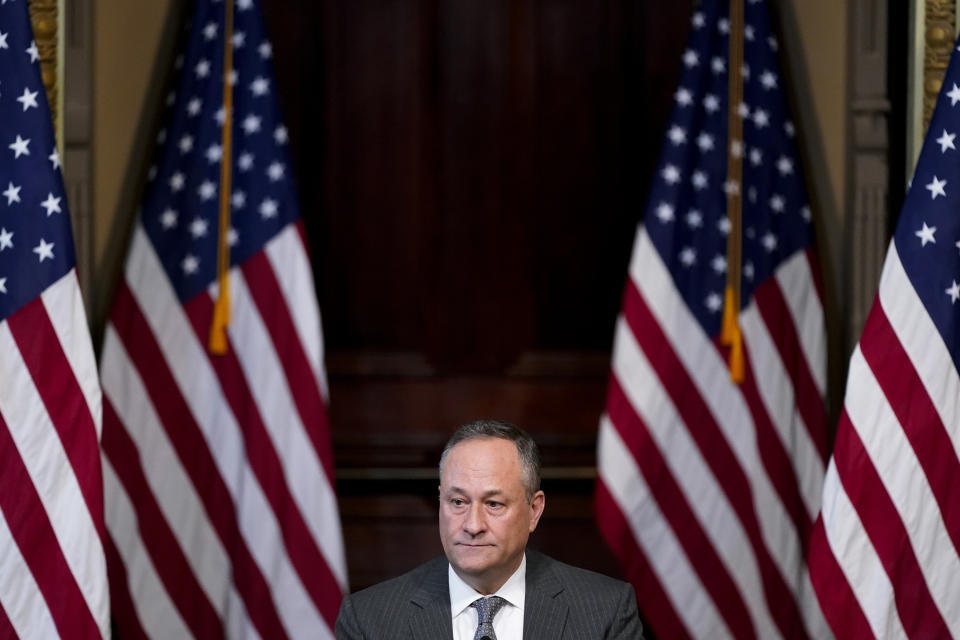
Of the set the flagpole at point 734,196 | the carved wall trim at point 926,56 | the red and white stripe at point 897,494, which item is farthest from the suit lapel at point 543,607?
the carved wall trim at point 926,56

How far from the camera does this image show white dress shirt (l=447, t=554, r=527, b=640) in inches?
108

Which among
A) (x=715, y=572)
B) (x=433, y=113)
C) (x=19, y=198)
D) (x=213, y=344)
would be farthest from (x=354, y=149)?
(x=715, y=572)

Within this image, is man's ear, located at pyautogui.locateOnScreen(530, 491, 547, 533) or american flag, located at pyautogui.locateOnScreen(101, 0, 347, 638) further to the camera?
american flag, located at pyautogui.locateOnScreen(101, 0, 347, 638)

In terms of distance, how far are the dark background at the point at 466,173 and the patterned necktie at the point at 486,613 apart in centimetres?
193

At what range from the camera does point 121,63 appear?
165 inches

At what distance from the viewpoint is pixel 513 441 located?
8.95ft

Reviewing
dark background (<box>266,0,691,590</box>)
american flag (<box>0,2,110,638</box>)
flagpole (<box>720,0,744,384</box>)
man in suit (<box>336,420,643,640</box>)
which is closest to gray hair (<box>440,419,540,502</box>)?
man in suit (<box>336,420,643,640</box>)

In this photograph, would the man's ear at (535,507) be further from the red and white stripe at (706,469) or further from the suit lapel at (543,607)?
the red and white stripe at (706,469)

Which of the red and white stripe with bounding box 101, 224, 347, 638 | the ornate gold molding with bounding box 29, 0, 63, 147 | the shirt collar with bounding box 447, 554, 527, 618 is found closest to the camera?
the shirt collar with bounding box 447, 554, 527, 618

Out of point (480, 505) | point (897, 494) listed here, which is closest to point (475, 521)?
point (480, 505)

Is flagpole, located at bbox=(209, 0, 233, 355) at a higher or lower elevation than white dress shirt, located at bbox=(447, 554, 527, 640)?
higher

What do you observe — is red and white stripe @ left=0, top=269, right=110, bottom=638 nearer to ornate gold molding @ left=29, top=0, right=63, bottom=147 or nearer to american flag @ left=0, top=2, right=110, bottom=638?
american flag @ left=0, top=2, right=110, bottom=638

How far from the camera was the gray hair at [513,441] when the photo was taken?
8.92 feet

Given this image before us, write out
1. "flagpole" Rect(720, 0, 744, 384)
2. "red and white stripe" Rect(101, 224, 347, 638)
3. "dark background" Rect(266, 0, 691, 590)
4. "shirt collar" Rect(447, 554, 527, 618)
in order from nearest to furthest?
1. "shirt collar" Rect(447, 554, 527, 618)
2. "red and white stripe" Rect(101, 224, 347, 638)
3. "flagpole" Rect(720, 0, 744, 384)
4. "dark background" Rect(266, 0, 691, 590)
